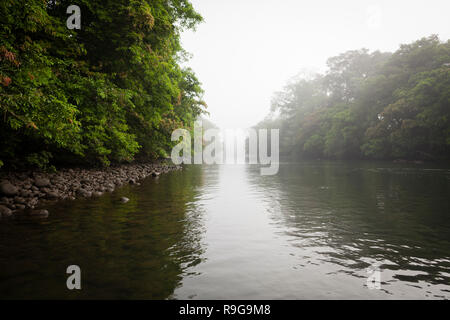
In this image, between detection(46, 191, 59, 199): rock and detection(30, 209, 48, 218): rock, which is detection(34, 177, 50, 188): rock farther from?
detection(30, 209, 48, 218): rock

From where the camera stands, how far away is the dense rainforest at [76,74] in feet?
23.7

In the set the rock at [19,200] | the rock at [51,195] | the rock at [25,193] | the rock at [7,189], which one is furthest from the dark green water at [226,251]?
the rock at [7,189]

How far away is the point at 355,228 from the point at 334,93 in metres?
61.5

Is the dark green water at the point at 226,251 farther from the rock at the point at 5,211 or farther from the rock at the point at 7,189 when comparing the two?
the rock at the point at 7,189

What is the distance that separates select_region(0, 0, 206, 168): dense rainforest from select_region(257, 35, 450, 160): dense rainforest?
1125 inches

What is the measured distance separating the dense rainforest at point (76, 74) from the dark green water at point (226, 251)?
298cm

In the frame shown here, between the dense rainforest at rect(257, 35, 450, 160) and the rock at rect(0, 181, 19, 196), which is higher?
the dense rainforest at rect(257, 35, 450, 160)

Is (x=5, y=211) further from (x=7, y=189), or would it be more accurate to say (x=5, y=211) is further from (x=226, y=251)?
(x=226, y=251)

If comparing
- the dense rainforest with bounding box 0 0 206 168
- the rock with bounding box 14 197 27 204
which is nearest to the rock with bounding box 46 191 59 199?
the rock with bounding box 14 197 27 204

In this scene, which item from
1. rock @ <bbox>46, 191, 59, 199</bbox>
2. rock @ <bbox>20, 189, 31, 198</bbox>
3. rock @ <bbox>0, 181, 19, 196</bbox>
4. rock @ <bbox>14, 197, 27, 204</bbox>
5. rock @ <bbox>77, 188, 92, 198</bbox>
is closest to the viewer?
rock @ <bbox>14, 197, 27, 204</bbox>

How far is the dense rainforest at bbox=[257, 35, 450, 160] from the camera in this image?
1238 inches
